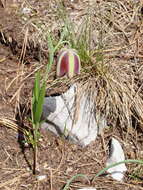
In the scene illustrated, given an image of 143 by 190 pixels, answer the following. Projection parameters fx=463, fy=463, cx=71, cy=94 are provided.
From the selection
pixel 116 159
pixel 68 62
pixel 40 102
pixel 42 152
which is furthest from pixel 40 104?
pixel 116 159

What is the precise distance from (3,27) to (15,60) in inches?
9.1

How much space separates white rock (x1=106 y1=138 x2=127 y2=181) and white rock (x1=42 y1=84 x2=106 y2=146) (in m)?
0.11

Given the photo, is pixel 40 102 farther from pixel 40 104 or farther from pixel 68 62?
pixel 68 62

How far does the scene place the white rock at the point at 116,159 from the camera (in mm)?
2062

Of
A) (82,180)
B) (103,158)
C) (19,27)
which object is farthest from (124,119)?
(19,27)

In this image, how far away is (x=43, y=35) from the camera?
2.56 meters

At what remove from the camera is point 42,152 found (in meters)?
2.11

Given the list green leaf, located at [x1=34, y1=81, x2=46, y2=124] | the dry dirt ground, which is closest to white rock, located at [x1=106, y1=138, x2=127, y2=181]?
the dry dirt ground

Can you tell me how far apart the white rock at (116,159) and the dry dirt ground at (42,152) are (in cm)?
3

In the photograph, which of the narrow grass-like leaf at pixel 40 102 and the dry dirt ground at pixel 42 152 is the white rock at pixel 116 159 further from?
the narrow grass-like leaf at pixel 40 102

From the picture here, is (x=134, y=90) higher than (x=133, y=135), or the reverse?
(x=134, y=90)

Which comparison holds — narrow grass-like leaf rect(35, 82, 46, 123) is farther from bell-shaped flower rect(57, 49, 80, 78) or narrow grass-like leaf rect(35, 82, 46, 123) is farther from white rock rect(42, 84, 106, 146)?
white rock rect(42, 84, 106, 146)

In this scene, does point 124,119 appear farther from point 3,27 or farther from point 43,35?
point 3,27

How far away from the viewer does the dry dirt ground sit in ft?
6.51
